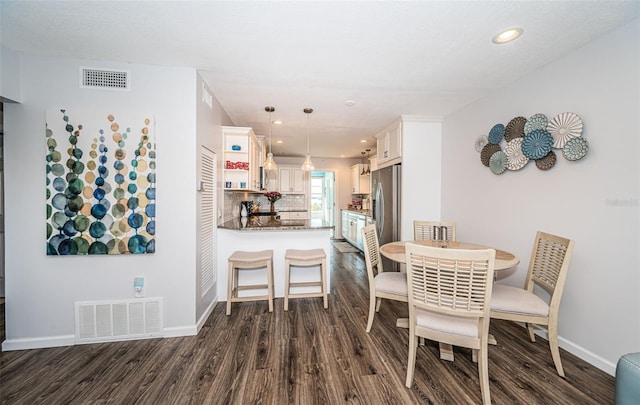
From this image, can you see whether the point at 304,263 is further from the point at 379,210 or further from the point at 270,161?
the point at 379,210

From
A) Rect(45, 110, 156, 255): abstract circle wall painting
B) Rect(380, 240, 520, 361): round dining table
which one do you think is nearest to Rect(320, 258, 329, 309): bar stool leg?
Rect(380, 240, 520, 361): round dining table

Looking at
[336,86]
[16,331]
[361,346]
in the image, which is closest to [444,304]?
[361,346]

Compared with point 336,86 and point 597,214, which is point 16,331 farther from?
point 597,214

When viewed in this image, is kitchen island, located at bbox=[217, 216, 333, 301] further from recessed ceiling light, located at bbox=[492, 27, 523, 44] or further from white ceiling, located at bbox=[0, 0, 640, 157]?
recessed ceiling light, located at bbox=[492, 27, 523, 44]

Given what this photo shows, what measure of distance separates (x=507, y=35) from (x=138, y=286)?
3.59m

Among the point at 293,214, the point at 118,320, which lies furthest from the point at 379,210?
the point at 118,320

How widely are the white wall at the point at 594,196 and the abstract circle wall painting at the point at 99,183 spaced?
3.56 metres

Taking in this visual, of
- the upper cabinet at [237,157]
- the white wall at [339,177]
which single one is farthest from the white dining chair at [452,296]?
the white wall at [339,177]

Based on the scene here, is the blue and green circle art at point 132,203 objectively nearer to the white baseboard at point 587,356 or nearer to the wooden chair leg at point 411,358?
the wooden chair leg at point 411,358

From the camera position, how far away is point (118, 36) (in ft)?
5.76

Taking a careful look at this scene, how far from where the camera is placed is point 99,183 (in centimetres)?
208

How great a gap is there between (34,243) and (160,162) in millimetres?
1202

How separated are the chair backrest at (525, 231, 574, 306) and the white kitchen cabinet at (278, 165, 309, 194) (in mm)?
5099

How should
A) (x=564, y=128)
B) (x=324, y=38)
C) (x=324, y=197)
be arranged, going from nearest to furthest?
1. (x=324, y=38)
2. (x=564, y=128)
3. (x=324, y=197)
